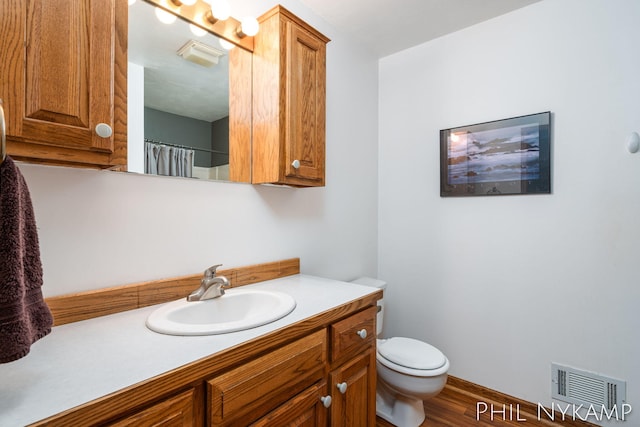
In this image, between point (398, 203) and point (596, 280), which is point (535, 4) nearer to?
point (398, 203)

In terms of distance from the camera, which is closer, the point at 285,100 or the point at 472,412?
the point at 285,100

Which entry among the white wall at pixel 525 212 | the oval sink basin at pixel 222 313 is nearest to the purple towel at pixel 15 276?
the oval sink basin at pixel 222 313

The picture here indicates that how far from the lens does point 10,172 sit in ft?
1.95

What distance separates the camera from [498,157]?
192 cm

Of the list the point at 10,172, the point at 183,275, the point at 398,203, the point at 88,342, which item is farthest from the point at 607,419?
the point at 10,172

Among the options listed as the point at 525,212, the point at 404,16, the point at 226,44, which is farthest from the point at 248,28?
the point at 525,212

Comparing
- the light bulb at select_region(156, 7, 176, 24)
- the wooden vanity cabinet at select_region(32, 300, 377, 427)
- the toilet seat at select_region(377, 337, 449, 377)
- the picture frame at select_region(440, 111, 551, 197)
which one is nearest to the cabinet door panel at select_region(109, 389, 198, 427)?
the wooden vanity cabinet at select_region(32, 300, 377, 427)

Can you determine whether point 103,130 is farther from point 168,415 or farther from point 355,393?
point 355,393

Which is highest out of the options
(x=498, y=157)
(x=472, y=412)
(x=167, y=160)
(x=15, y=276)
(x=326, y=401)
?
(x=498, y=157)

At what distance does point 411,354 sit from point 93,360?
1499mm

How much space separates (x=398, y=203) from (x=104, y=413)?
209cm

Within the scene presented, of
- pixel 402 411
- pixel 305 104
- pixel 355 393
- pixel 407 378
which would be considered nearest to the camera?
pixel 355 393

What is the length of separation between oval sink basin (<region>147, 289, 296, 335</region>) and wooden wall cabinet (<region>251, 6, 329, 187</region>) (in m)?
0.53

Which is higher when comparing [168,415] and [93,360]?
[93,360]
